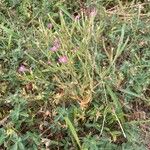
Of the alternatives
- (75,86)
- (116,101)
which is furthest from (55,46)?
(116,101)

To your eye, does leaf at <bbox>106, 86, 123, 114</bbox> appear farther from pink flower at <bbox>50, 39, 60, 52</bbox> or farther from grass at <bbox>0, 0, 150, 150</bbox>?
pink flower at <bbox>50, 39, 60, 52</bbox>

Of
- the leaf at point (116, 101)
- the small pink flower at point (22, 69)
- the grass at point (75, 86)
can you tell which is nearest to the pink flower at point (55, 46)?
the grass at point (75, 86)

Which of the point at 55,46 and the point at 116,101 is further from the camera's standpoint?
the point at 55,46

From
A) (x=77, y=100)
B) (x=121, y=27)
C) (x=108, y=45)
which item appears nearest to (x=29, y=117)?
(x=77, y=100)

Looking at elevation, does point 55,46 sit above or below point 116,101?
above

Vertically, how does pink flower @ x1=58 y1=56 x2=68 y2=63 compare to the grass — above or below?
above

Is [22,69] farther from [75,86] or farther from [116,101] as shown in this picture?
[116,101]

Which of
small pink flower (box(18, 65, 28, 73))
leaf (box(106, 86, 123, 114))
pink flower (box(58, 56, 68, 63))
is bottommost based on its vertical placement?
leaf (box(106, 86, 123, 114))

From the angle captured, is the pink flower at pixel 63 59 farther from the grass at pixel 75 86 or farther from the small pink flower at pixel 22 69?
the small pink flower at pixel 22 69

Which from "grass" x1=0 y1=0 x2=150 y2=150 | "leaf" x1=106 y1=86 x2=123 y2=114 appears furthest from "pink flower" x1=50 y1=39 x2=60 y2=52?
"leaf" x1=106 y1=86 x2=123 y2=114
